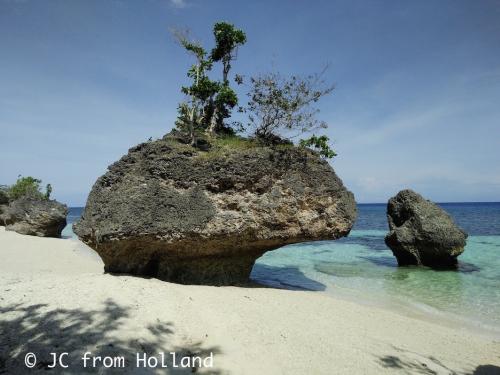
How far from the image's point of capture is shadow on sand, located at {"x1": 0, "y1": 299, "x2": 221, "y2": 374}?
491cm

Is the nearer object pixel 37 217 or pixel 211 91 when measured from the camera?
pixel 211 91

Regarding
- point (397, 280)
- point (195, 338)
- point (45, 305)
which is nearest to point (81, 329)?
point (45, 305)

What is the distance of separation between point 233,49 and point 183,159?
6.13 meters

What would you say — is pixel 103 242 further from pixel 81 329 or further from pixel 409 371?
pixel 409 371

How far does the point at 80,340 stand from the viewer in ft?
18.1

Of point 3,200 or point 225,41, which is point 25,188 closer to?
point 3,200

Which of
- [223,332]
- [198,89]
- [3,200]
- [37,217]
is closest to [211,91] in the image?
[198,89]

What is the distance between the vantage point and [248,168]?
1020cm

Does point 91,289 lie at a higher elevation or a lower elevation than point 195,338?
higher

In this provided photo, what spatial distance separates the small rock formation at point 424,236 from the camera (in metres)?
17.5

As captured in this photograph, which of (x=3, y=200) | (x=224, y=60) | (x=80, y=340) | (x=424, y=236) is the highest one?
(x=224, y=60)

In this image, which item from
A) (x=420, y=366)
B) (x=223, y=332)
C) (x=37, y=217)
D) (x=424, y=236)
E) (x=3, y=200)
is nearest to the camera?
(x=420, y=366)

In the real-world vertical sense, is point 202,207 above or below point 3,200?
below

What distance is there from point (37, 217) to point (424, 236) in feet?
84.9
